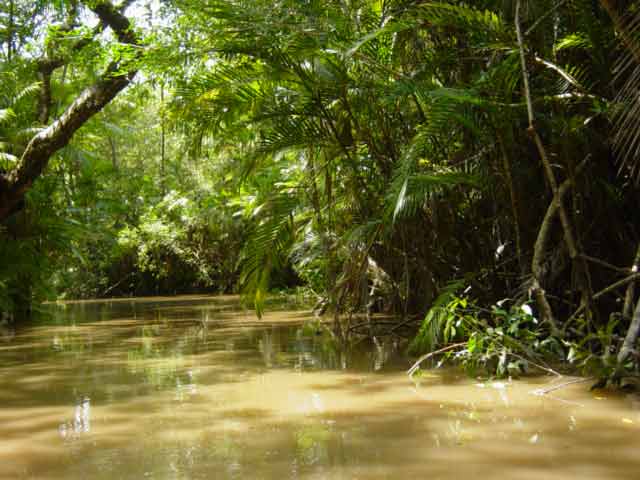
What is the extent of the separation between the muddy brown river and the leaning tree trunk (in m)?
4.79

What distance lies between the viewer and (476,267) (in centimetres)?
524

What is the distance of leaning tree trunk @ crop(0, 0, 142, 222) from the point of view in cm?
886

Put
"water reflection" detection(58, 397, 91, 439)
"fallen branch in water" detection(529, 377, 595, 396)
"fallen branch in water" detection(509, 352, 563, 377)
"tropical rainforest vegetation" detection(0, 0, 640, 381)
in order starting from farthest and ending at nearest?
"tropical rainforest vegetation" detection(0, 0, 640, 381), "fallen branch in water" detection(509, 352, 563, 377), "fallen branch in water" detection(529, 377, 595, 396), "water reflection" detection(58, 397, 91, 439)

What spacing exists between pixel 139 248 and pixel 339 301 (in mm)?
16918

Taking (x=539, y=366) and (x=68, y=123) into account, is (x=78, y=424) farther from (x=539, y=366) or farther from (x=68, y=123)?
(x=68, y=123)

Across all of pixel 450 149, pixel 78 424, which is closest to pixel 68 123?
pixel 450 149

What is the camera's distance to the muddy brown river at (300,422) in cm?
225

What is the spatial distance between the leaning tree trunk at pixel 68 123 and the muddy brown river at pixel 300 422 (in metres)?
4.79

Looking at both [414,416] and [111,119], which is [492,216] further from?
[111,119]

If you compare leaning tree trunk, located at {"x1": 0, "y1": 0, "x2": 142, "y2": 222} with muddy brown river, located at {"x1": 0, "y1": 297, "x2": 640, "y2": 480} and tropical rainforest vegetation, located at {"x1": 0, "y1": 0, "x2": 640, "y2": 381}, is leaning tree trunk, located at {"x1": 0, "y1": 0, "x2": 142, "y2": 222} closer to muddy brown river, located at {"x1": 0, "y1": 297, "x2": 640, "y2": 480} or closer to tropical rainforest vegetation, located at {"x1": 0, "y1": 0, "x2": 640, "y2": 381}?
tropical rainforest vegetation, located at {"x1": 0, "y1": 0, "x2": 640, "y2": 381}

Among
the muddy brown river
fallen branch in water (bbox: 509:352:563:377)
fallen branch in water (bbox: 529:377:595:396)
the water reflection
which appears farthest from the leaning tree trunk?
fallen branch in water (bbox: 529:377:595:396)

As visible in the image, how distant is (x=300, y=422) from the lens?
2.97 meters

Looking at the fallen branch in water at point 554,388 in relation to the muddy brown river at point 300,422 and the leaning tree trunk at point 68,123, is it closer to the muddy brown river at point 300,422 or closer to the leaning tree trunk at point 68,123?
→ the muddy brown river at point 300,422

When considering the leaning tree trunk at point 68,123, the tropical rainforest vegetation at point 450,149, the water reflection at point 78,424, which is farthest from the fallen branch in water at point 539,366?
the leaning tree trunk at point 68,123
